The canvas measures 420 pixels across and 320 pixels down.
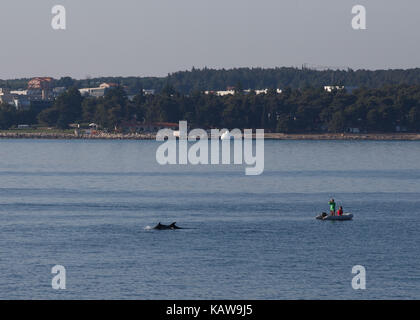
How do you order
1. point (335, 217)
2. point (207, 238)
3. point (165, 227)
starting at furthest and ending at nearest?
1. point (335, 217)
2. point (165, 227)
3. point (207, 238)

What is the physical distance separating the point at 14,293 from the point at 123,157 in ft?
436

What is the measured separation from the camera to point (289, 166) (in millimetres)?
143625

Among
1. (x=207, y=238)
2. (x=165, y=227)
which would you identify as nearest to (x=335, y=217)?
(x=207, y=238)

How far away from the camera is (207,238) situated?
58656mm

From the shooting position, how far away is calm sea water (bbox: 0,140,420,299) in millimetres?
43906

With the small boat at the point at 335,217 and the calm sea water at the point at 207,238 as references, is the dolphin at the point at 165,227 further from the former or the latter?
the small boat at the point at 335,217

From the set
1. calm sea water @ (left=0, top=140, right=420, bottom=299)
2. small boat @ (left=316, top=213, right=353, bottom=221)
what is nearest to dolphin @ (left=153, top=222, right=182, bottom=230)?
calm sea water @ (left=0, top=140, right=420, bottom=299)

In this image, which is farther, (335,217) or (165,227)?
(335,217)

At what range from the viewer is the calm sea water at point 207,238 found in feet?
144

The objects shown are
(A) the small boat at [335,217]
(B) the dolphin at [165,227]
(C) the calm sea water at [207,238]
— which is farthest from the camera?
(A) the small boat at [335,217]

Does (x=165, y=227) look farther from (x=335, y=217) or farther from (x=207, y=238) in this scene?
(x=335, y=217)

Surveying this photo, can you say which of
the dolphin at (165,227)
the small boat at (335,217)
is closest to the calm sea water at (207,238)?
the small boat at (335,217)

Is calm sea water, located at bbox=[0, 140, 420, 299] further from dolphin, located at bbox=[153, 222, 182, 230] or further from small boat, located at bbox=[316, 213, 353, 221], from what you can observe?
dolphin, located at bbox=[153, 222, 182, 230]
